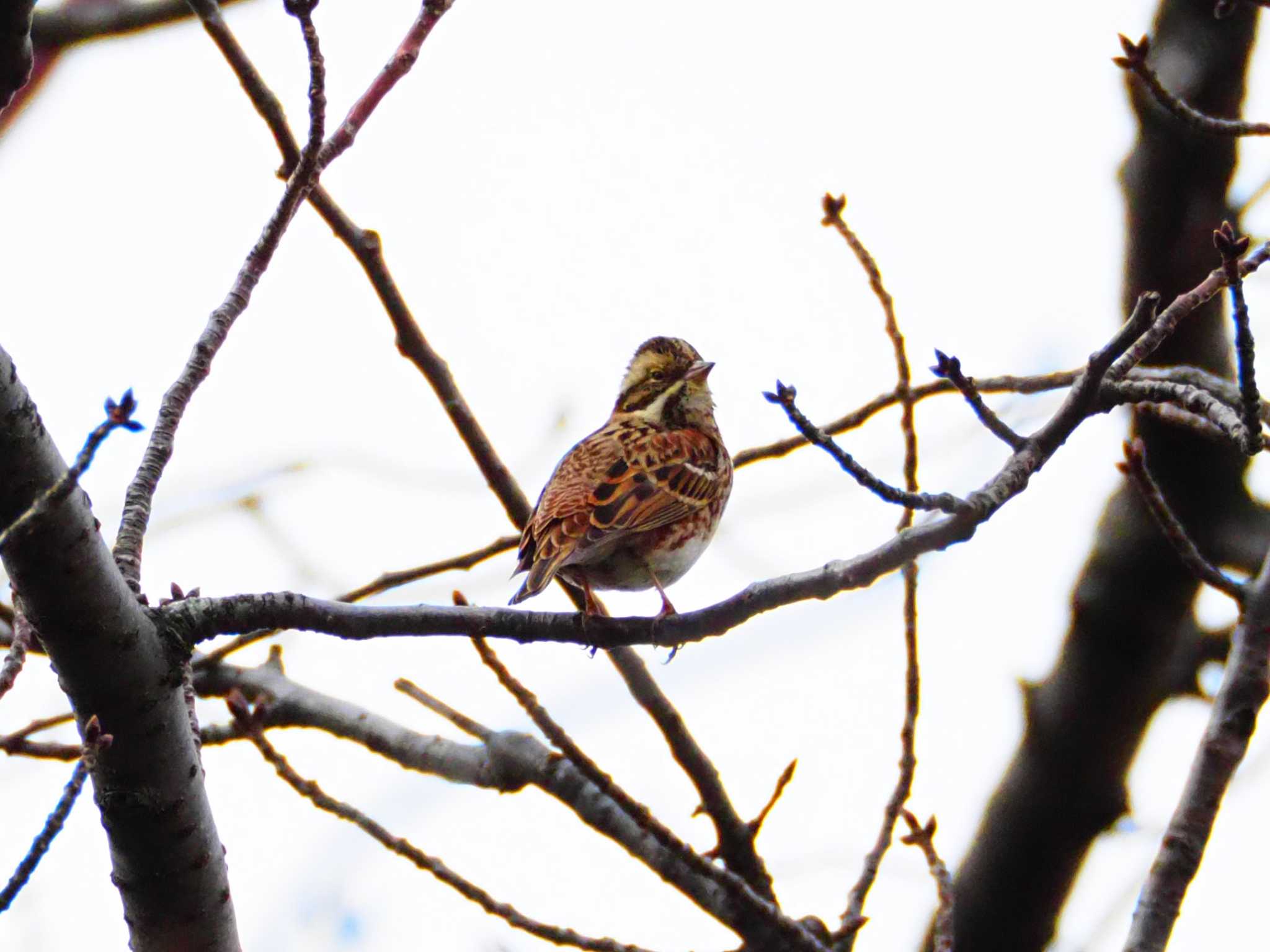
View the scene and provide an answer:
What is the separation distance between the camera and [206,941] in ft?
13.1

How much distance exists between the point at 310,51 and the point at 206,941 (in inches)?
98.1

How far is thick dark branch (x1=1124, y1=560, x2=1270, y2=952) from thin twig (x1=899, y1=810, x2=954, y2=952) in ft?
2.59

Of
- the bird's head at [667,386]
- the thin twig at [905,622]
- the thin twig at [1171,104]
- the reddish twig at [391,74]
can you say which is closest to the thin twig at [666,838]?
the thin twig at [905,622]

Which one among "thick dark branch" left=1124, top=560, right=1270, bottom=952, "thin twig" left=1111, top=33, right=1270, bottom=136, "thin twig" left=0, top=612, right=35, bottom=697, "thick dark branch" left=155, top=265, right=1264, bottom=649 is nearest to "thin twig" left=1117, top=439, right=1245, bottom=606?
"thick dark branch" left=1124, top=560, right=1270, bottom=952

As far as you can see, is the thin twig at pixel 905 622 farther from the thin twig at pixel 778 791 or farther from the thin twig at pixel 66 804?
the thin twig at pixel 66 804

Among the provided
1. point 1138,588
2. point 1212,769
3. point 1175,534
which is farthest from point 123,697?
point 1138,588

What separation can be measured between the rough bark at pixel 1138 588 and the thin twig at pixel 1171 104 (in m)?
2.61

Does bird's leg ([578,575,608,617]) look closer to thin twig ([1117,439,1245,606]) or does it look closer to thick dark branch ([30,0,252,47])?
thin twig ([1117,439,1245,606])

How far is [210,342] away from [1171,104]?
11.2 feet

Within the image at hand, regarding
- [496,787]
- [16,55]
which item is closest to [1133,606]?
[496,787]

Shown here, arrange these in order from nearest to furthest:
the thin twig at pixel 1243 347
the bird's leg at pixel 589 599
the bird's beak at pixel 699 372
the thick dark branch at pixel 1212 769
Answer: the thin twig at pixel 1243 347
the thick dark branch at pixel 1212 769
the bird's leg at pixel 589 599
the bird's beak at pixel 699 372

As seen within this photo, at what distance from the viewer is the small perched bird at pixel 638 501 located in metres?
6.62

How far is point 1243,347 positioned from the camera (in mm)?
3758

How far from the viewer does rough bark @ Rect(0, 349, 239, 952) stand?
3297 mm
